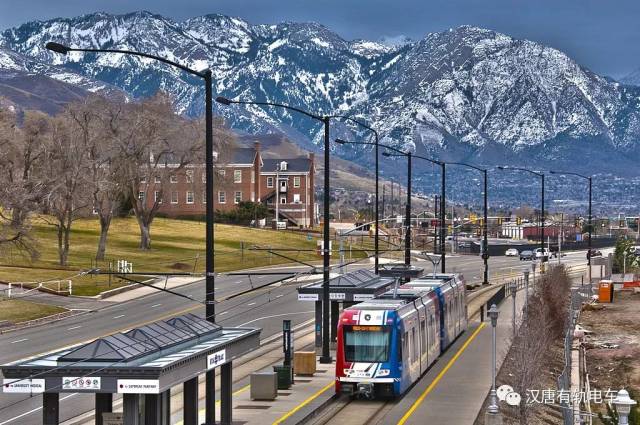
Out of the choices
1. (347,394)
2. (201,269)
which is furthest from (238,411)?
(201,269)

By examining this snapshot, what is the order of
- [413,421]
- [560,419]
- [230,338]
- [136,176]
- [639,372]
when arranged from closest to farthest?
1. [230,338]
2. [413,421]
3. [560,419]
4. [639,372]
5. [136,176]

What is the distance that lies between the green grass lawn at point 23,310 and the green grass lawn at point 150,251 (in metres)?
7.08

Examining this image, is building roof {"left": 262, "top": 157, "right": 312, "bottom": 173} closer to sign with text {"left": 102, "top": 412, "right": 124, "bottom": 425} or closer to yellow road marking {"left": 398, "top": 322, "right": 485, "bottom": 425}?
yellow road marking {"left": 398, "top": 322, "right": 485, "bottom": 425}

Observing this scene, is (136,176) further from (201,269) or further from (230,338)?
(230,338)

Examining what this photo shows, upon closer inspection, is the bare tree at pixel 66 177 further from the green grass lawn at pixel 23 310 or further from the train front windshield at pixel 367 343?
the train front windshield at pixel 367 343

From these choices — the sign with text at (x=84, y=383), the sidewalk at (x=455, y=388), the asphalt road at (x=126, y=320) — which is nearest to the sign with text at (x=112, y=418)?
the sign with text at (x=84, y=383)

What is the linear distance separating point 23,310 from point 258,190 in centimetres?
11812

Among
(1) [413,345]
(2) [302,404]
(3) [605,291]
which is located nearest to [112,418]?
(2) [302,404]

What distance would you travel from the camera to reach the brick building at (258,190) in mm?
171500

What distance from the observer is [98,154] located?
11344 cm

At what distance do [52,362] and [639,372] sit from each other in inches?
1872

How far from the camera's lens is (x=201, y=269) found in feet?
335

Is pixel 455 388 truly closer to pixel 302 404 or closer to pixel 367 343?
pixel 367 343

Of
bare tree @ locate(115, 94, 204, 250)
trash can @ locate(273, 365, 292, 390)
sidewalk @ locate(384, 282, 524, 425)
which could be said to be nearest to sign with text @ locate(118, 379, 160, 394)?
sidewalk @ locate(384, 282, 524, 425)
